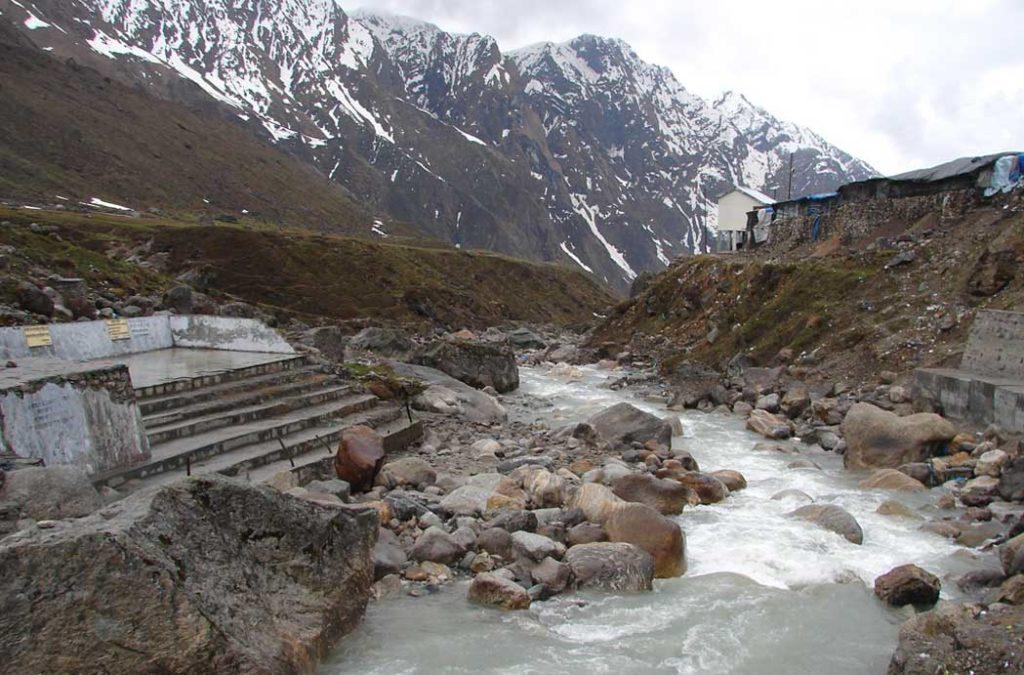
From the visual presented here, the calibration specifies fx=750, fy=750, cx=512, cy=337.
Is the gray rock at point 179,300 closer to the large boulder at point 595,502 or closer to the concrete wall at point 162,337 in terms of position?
the concrete wall at point 162,337

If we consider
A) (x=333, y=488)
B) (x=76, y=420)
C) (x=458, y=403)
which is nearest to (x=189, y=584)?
(x=76, y=420)

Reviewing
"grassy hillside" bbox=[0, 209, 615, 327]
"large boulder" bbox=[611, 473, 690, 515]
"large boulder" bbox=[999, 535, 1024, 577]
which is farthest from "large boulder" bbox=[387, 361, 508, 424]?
"grassy hillside" bbox=[0, 209, 615, 327]

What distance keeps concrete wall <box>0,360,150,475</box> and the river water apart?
4446 mm

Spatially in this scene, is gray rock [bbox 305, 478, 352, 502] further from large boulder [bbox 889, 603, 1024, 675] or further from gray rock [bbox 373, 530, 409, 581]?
large boulder [bbox 889, 603, 1024, 675]

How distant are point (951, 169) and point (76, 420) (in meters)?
34.3

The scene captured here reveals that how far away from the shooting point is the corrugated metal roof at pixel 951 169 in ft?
98.5

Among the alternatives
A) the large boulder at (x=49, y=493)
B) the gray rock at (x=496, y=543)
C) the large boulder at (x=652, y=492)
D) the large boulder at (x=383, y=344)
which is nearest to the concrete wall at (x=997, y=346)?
the large boulder at (x=652, y=492)

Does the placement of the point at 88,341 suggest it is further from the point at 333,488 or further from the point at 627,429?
the point at 627,429

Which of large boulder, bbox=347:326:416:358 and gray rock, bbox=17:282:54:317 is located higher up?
gray rock, bbox=17:282:54:317

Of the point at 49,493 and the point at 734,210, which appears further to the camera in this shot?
the point at 734,210

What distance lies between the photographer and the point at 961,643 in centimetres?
656

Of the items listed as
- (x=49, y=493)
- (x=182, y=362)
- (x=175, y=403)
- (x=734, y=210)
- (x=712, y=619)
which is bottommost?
(x=712, y=619)

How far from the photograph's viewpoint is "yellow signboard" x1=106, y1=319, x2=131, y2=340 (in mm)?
17578

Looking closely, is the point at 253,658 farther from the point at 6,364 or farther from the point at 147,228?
the point at 147,228
